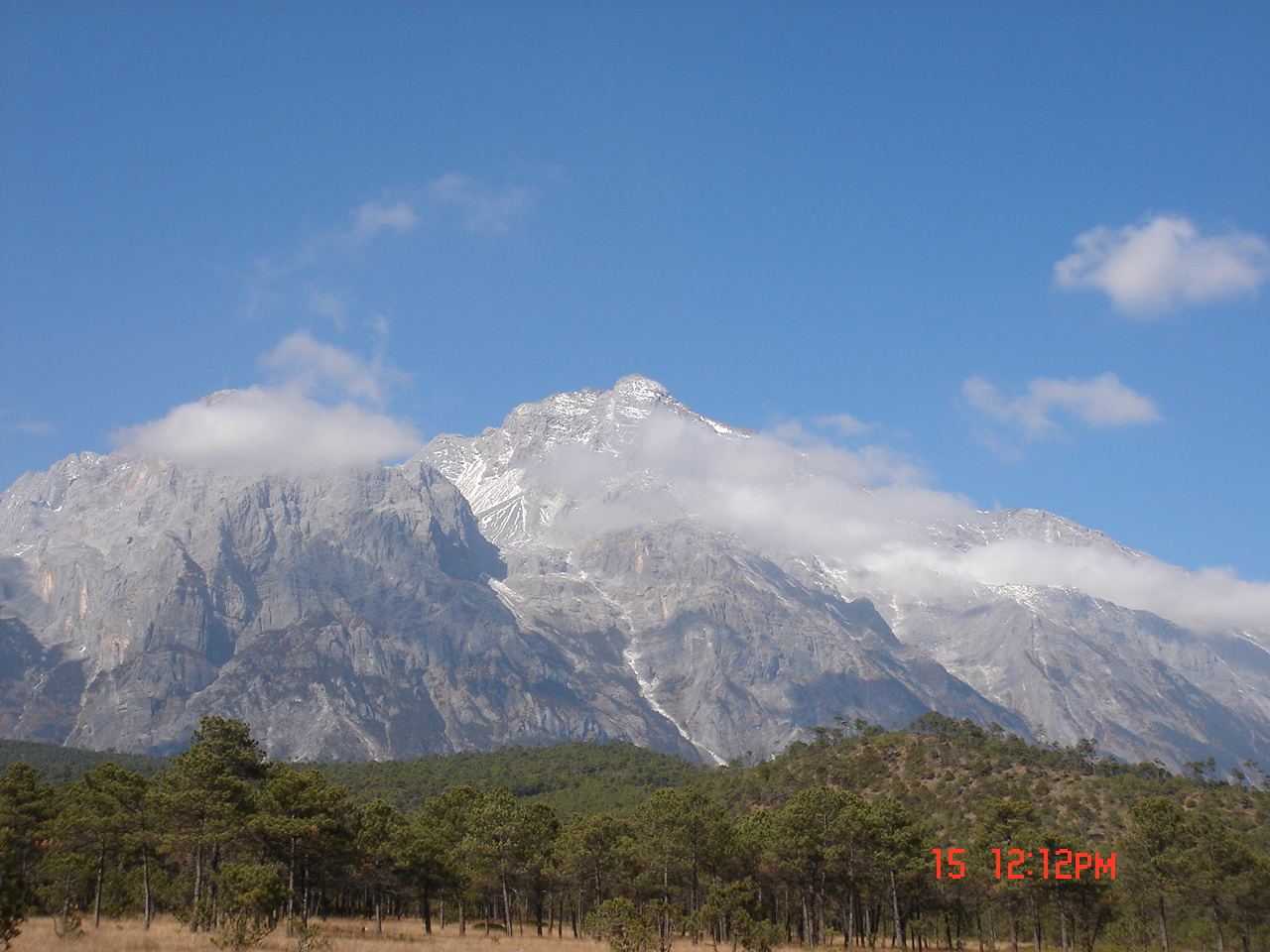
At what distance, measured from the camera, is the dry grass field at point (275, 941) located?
53344 mm

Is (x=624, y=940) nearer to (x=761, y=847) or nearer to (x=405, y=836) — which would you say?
(x=761, y=847)

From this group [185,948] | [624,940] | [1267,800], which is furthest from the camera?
[1267,800]

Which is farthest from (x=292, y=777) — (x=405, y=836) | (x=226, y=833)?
(x=405, y=836)

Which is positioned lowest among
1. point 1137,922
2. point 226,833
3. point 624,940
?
point 1137,922

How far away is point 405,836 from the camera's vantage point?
101 m

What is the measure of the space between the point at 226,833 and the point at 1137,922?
82994 mm
